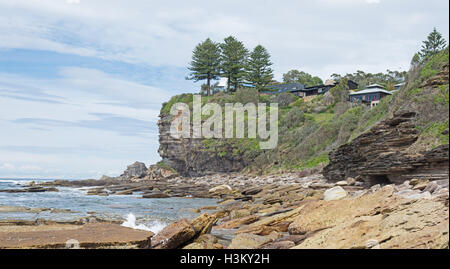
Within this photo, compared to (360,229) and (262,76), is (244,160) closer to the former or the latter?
(262,76)

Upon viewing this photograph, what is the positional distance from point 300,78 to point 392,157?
83317 millimetres

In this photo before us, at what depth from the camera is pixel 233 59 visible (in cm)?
7794

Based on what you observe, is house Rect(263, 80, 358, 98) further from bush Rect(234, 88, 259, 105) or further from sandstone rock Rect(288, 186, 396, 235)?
sandstone rock Rect(288, 186, 396, 235)

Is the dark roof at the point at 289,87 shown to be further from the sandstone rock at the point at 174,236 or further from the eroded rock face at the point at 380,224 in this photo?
the sandstone rock at the point at 174,236

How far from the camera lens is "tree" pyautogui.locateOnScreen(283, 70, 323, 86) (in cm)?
9431

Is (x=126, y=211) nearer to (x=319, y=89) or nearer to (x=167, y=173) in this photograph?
(x=167, y=173)

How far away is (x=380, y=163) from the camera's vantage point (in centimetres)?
1594

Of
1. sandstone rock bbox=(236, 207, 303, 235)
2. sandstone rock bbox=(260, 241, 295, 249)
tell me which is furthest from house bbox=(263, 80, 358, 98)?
sandstone rock bbox=(260, 241, 295, 249)

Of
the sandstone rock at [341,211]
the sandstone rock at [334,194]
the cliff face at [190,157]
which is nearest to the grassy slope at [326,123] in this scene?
the cliff face at [190,157]

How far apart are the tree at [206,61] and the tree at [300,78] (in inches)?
1014

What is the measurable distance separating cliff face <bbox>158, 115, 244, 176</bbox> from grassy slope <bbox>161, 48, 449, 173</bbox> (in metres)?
1.18

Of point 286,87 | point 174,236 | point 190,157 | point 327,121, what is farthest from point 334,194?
point 286,87

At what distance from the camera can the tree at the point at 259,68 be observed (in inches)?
3036
